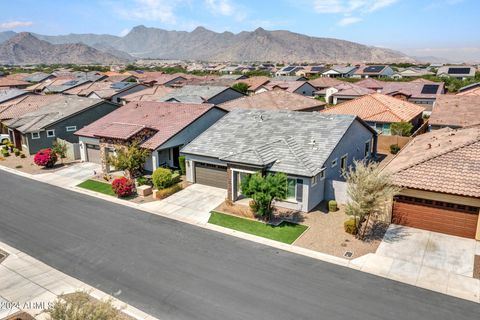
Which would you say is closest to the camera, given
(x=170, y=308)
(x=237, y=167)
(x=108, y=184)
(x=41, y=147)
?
(x=170, y=308)

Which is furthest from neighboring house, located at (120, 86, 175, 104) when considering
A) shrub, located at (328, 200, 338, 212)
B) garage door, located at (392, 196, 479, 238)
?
garage door, located at (392, 196, 479, 238)

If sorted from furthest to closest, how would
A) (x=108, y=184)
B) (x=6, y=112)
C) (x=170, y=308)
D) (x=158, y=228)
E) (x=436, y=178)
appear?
(x=6, y=112), (x=108, y=184), (x=158, y=228), (x=436, y=178), (x=170, y=308)

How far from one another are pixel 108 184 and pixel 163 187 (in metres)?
5.48

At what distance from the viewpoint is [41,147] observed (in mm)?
39406

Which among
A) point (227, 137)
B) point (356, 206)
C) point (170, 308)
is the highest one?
point (227, 137)

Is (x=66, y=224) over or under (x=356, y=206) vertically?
under

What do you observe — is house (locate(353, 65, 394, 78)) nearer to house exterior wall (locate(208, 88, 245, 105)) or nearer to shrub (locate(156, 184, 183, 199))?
house exterior wall (locate(208, 88, 245, 105))

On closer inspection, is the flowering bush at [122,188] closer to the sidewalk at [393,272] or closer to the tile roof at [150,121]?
the tile roof at [150,121]

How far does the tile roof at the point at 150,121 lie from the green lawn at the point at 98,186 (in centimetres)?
405

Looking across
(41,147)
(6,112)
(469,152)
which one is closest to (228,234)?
(469,152)

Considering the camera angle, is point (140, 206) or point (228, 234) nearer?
point (228, 234)

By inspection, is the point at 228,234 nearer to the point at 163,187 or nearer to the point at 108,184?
the point at 163,187

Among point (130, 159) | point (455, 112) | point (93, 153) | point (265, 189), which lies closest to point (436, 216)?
point (265, 189)

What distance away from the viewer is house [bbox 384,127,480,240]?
19.1 meters
